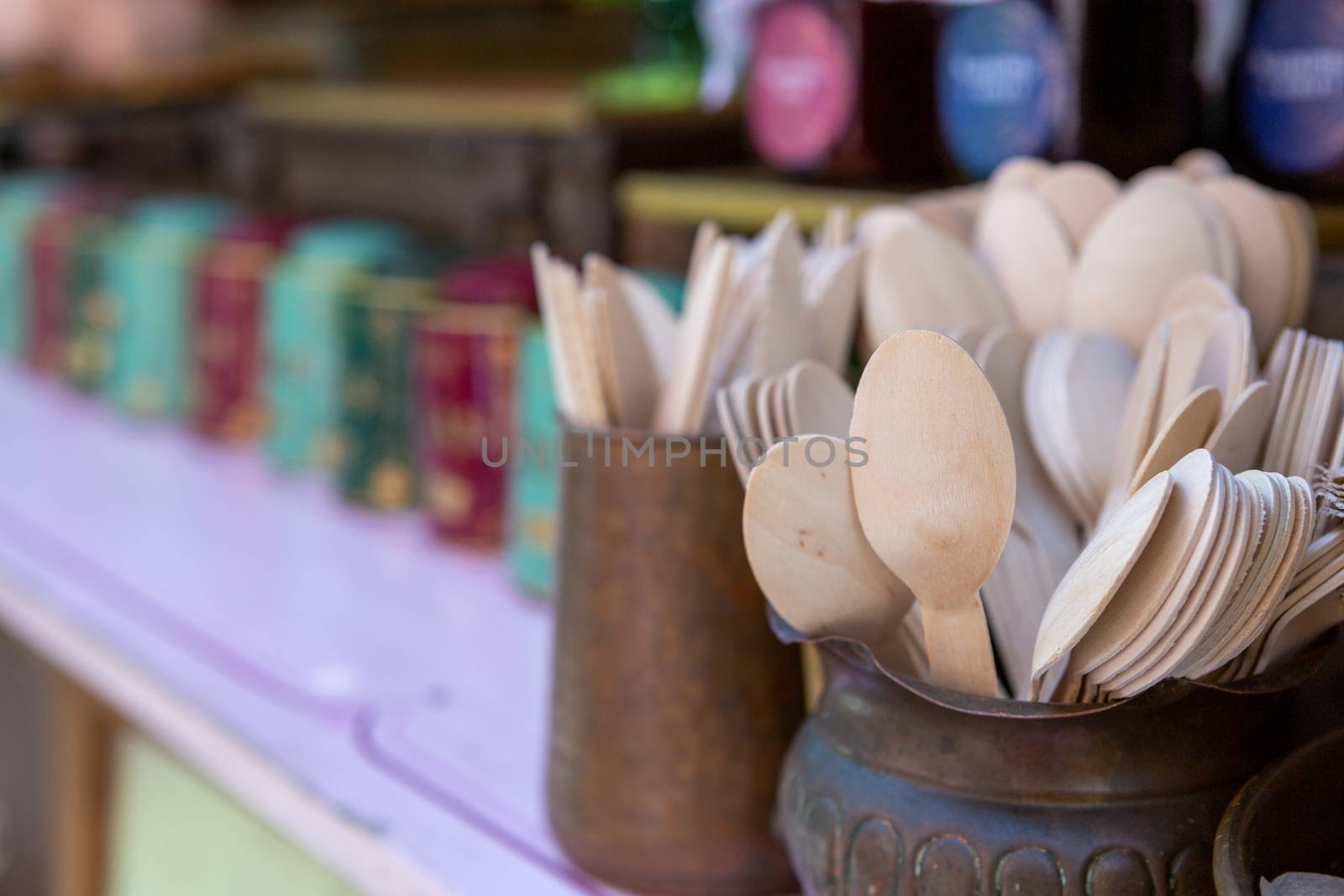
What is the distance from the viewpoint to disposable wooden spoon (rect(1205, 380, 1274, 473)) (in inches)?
15.2

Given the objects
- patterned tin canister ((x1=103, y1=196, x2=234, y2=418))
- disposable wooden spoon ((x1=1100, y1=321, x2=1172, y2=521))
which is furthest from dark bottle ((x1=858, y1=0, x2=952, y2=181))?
patterned tin canister ((x1=103, y1=196, x2=234, y2=418))

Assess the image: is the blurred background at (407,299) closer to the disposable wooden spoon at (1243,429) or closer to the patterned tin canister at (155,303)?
the patterned tin canister at (155,303)

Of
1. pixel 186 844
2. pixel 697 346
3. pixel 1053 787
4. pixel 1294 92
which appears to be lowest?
pixel 186 844

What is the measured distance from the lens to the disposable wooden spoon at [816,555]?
0.39 meters

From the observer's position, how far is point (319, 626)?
84 cm

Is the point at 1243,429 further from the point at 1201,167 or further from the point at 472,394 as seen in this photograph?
the point at 472,394

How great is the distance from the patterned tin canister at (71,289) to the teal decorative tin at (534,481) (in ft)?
2.17

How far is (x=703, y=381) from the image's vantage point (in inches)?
20.2

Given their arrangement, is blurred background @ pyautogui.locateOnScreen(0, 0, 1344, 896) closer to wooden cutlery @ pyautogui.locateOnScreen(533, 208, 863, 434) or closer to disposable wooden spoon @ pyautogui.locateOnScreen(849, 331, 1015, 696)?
wooden cutlery @ pyautogui.locateOnScreen(533, 208, 863, 434)

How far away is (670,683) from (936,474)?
19 cm

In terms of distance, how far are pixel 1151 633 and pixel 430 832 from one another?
35cm

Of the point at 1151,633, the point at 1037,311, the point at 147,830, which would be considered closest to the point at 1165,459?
the point at 1151,633

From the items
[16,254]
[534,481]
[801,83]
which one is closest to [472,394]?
[534,481]

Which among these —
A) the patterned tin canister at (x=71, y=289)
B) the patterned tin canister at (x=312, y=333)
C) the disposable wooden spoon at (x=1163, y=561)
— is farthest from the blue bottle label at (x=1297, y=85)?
the patterned tin canister at (x=71, y=289)
